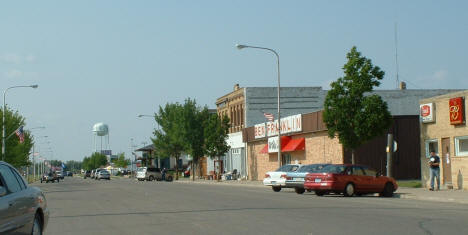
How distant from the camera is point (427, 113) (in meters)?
31.5

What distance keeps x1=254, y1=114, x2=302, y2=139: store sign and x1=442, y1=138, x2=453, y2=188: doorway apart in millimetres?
17375

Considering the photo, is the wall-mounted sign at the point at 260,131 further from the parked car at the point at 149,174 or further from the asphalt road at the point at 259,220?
the asphalt road at the point at 259,220

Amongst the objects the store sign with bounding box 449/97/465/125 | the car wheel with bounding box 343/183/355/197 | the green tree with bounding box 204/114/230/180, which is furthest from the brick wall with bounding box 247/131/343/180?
the car wheel with bounding box 343/183/355/197

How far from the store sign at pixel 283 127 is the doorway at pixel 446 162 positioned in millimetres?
17375

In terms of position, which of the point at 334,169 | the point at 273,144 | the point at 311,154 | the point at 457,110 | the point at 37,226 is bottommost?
the point at 37,226

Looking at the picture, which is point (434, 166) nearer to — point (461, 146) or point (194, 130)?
point (461, 146)

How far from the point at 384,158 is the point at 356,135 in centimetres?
995

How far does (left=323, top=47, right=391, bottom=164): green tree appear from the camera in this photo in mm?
32781

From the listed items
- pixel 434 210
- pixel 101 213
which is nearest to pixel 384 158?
pixel 434 210

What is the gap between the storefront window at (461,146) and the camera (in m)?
29.0

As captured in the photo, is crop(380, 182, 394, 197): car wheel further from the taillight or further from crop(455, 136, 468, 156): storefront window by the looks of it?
crop(455, 136, 468, 156): storefront window

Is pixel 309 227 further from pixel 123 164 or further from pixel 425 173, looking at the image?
pixel 123 164

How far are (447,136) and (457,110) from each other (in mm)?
1635

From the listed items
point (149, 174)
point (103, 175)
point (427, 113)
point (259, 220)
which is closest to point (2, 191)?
point (259, 220)
